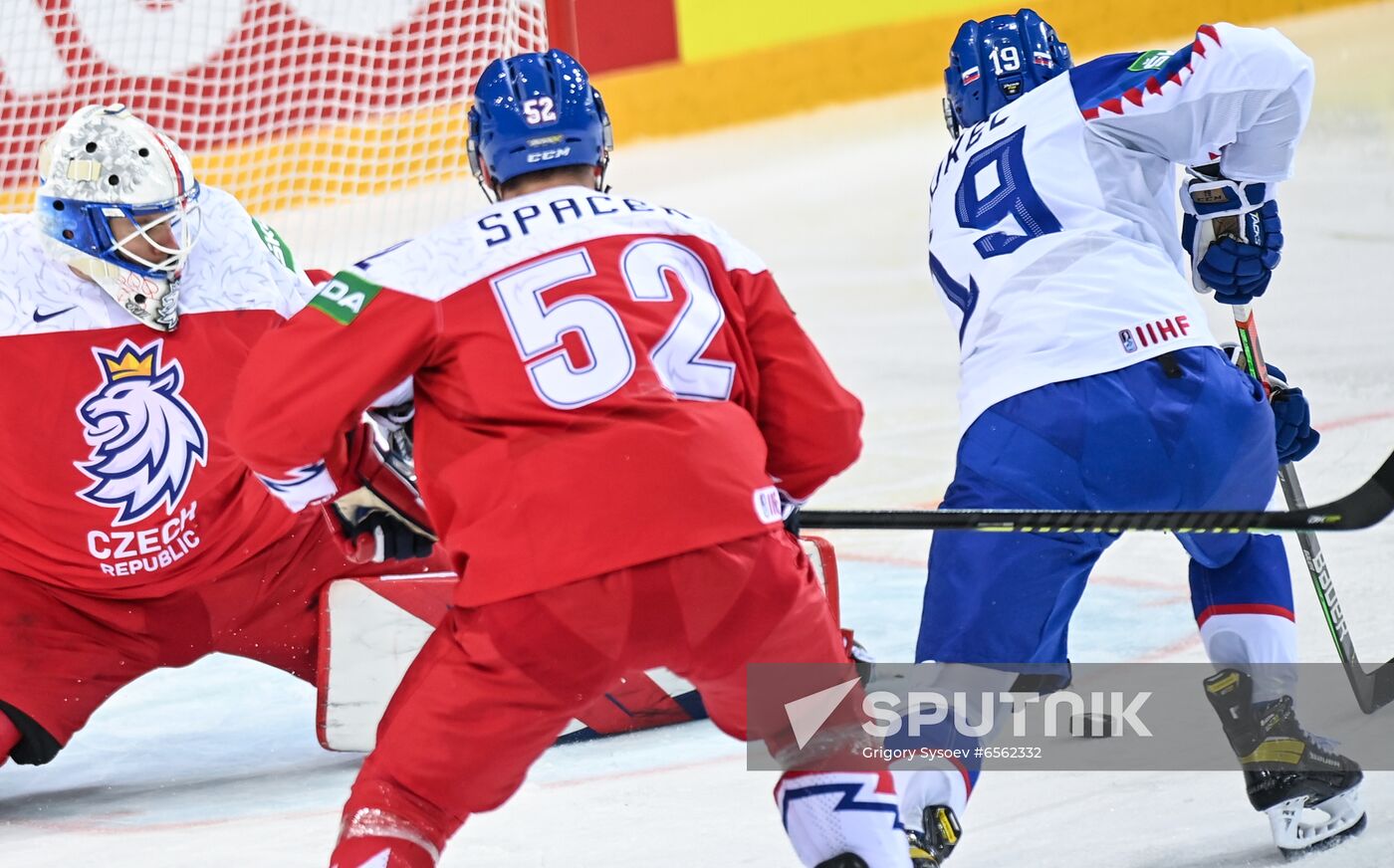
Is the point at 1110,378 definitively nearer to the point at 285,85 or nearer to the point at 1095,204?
the point at 1095,204

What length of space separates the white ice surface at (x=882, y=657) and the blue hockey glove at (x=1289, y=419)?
536 millimetres

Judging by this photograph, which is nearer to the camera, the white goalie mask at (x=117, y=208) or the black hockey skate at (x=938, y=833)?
the black hockey skate at (x=938, y=833)

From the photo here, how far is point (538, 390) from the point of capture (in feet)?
6.74

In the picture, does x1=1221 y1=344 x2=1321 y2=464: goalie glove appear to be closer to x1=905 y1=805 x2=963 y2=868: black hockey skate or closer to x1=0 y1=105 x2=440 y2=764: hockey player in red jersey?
x1=905 y1=805 x2=963 y2=868: black hockey skate

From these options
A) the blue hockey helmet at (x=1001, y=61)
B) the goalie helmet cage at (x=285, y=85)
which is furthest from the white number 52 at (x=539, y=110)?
the goalie helmet cage at (x=285, y=85)

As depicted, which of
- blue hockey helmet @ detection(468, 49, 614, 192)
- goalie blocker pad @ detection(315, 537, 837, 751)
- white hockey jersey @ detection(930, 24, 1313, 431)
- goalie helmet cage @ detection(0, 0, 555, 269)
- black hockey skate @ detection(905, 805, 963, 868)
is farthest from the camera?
goalie helmet cage @ detection(0, 0, 555, 269)

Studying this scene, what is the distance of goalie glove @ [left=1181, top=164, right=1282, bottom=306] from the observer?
296cm

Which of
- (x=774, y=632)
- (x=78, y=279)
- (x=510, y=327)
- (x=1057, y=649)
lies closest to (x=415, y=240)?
(x=510, y=327)

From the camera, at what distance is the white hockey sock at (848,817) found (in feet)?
7.02

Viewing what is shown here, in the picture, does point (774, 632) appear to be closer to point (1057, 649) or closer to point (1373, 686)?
point (1057, 649)

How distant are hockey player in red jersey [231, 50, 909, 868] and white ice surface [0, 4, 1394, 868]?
2.38 feet

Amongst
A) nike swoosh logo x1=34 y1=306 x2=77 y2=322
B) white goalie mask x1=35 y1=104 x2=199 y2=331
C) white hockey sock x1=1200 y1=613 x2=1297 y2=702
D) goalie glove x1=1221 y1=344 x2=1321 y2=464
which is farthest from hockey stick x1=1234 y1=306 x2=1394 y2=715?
nike swoosh logo x1=34 y1=306 x2=77 y2=322

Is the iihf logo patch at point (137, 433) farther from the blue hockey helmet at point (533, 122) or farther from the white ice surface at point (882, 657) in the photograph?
the blue hockey helmet at point (533, 122)

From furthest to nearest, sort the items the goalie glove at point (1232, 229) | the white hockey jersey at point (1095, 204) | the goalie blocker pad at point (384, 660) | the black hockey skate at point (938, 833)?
the goalie blocker pad at point (384, 660) → the goalie glove at point (1232, 229) → the white hockey jersey at point (1095, 204) → the black hockey skate at point (938, 833)
